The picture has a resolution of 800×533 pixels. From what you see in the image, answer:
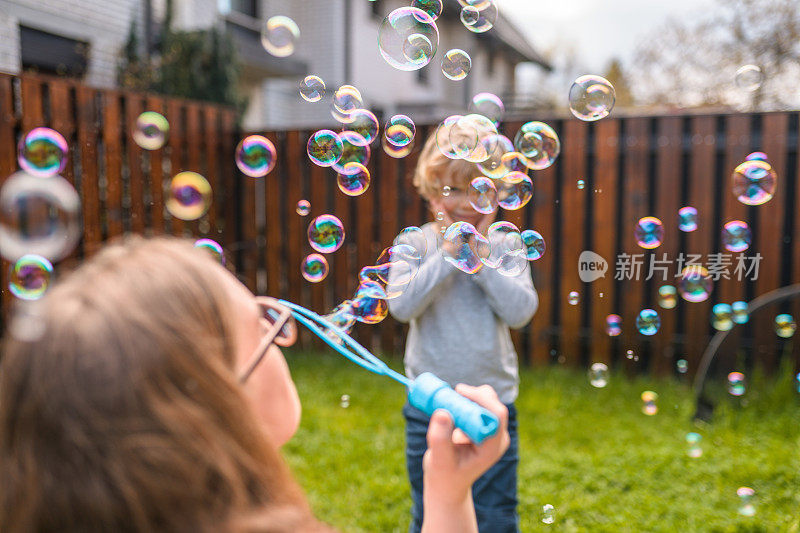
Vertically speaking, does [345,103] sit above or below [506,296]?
above

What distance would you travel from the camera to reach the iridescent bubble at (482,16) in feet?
7.70

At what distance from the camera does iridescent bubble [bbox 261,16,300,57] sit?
240 centimetres

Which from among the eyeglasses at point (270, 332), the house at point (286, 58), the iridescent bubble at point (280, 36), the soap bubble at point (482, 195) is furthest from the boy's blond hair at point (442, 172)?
the house at point (286, 58)

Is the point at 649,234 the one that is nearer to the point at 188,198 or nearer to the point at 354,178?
the point at 354,178

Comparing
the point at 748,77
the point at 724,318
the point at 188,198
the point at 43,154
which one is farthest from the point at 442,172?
the point at 724,318

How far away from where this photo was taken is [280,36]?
A: 2416 millimetres

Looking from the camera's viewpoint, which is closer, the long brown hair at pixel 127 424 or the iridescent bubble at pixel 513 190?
the long brown hair at pixel 127 424

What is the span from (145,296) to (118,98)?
158 inches

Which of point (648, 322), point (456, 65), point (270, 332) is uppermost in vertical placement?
point (456, 65)

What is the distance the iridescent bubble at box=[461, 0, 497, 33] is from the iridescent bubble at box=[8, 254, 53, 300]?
1580 millimetres

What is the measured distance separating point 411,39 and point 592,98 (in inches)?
26.1

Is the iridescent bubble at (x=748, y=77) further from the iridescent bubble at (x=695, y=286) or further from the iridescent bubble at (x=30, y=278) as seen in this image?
the iridescent bubble at (x=30, y=278)

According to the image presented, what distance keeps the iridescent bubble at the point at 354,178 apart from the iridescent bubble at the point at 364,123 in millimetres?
98

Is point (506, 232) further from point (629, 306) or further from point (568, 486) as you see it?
point (629, 306)
